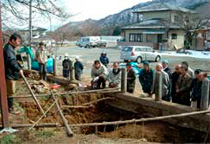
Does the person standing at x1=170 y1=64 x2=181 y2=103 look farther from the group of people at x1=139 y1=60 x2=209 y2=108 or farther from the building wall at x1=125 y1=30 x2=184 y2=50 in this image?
the building wall at x1=125 y1=30 x2=184 y2=50

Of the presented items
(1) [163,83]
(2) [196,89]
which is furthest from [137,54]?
(2) [196,89]

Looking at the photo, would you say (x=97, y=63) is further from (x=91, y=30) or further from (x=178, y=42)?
(x=91, y=30)

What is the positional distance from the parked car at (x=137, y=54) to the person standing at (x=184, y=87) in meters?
15.0

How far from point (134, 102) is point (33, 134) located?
3.85 m

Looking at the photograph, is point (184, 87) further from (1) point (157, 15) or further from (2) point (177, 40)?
(1) point (157, 15)

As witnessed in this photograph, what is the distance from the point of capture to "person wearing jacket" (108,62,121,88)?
8969mm

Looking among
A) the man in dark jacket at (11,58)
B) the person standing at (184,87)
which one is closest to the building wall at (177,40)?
the person standing at (184,87)

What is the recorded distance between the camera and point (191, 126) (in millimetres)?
6977

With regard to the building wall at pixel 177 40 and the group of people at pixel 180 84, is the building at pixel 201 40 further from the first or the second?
the group of people at pixel 180 84

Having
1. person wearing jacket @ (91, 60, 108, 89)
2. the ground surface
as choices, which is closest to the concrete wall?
the ground surface

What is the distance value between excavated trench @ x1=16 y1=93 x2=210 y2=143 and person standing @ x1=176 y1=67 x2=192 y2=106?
780 mm

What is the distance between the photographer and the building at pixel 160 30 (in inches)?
1451

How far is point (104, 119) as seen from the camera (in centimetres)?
914

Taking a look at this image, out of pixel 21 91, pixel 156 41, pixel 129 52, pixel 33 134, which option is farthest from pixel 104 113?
pixel 156 41
